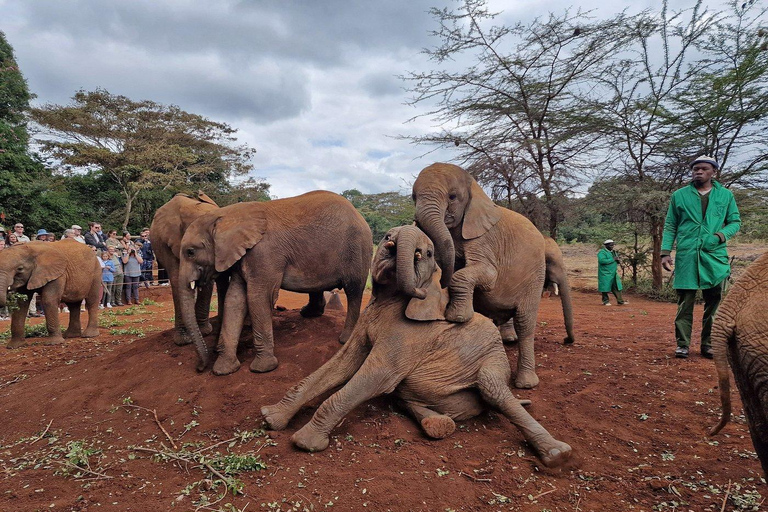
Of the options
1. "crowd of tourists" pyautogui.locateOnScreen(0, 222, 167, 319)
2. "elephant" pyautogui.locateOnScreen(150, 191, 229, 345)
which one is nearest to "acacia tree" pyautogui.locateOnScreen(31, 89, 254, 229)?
"crowd of tourists" pyautogui.locateOnScreen(0, 222, 167, 319)

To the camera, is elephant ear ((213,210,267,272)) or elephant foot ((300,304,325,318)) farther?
elephant foot ((300,304,325,318))

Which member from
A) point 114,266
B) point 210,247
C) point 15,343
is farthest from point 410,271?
point 114,266

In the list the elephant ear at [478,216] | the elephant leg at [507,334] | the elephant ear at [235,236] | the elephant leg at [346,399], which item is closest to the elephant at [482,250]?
the elephant ear at [478,216]

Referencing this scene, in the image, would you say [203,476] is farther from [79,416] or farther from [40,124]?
[40,124]

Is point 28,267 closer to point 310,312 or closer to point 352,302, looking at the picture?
point 310,312

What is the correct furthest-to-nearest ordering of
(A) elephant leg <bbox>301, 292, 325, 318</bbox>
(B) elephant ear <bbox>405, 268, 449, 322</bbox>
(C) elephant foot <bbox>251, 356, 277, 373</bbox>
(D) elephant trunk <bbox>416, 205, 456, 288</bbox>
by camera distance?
(A) elephant leg <bbox>301, 292, 325, 318</bbox>
(C) elephant foot <bbox>251, 356, 277, 373</bbox>
(D) elephant trunk <bbox>416, 205, 456, 288</bbox>
(B) elephant ear <bbox>405, 268, 449, 322</bbox>

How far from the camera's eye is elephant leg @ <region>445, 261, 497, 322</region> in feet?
11.2

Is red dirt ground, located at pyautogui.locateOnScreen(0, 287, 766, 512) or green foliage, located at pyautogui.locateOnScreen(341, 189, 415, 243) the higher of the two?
green foliage, located at pyautogui.locateOnScreen(341, 189, 415, 243)

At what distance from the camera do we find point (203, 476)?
2662 millimetres

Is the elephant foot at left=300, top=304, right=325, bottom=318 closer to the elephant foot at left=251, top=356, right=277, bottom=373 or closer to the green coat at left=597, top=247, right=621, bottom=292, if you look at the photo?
the elephant foot at left=251, top=356, right=277, bottom=373

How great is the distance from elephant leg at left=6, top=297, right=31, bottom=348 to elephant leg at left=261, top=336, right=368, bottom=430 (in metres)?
5.90

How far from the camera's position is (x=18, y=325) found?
677 centimetres

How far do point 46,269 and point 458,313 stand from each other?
6931 millimetres

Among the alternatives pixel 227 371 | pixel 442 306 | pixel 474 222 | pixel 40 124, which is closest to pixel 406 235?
pixel 442 306
